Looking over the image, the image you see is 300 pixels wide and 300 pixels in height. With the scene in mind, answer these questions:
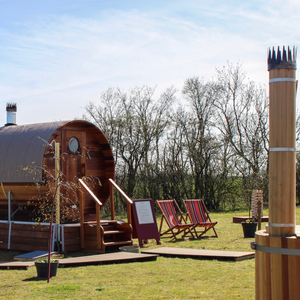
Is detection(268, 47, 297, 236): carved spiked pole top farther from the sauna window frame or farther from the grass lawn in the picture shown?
the sauna window frame

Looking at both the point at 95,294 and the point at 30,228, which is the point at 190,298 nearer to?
the point at 95,294

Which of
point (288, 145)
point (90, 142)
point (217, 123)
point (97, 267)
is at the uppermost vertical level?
point (217, 123)

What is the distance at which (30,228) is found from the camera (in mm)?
10031

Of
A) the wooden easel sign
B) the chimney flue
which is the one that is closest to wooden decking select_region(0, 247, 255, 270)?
the wooden easel sign

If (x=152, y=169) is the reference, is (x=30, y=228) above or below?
below

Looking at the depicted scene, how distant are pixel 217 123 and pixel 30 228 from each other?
17.2 meters

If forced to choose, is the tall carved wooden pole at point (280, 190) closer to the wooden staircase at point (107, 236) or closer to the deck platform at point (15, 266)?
the deck platform at point (15, 266)

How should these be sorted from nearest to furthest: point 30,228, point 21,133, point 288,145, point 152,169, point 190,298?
1. point 288,145
2. point 190,298
3. point 30,228
4. point 21,133
5. point 152,169

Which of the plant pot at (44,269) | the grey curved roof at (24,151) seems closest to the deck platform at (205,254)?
the plant pot at (44,269)

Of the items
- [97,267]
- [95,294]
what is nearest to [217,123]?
[97,267]

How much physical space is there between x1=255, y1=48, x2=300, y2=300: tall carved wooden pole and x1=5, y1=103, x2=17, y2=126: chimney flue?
9815 millimetres

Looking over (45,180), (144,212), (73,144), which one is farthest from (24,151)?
(144,212)

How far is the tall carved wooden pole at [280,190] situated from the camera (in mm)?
3727

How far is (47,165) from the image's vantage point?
10.2 m
